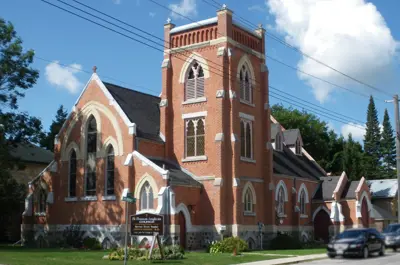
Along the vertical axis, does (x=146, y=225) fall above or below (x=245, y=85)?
below

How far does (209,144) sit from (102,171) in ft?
24.2

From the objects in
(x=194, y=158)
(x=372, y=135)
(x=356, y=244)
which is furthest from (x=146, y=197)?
(x=372, y=135)

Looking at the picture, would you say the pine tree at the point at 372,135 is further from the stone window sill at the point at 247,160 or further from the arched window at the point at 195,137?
the arched window at the point at 195,137

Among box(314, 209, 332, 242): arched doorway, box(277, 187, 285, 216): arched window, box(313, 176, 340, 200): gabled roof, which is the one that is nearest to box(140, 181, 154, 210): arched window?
box(277, 187, 285, 216): arched window

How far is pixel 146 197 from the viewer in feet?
113

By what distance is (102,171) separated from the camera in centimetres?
3734

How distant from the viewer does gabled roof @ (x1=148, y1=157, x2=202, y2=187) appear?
34200mm

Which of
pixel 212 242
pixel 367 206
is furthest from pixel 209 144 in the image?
pixel 367 206

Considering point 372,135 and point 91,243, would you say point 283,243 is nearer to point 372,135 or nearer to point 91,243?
point 91,243

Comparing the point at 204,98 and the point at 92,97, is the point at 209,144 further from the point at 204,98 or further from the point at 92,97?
the point at 92,97

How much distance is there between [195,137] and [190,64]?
16.4 ft

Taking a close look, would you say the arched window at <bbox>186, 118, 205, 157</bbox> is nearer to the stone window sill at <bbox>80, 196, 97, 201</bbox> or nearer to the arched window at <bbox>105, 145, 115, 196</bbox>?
the arched window at <bbox>105, 145, 115, 196</bbox>

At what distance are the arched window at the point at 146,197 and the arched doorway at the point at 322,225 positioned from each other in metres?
18.9

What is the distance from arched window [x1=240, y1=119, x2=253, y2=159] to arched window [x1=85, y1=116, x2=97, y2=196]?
9982 mm
